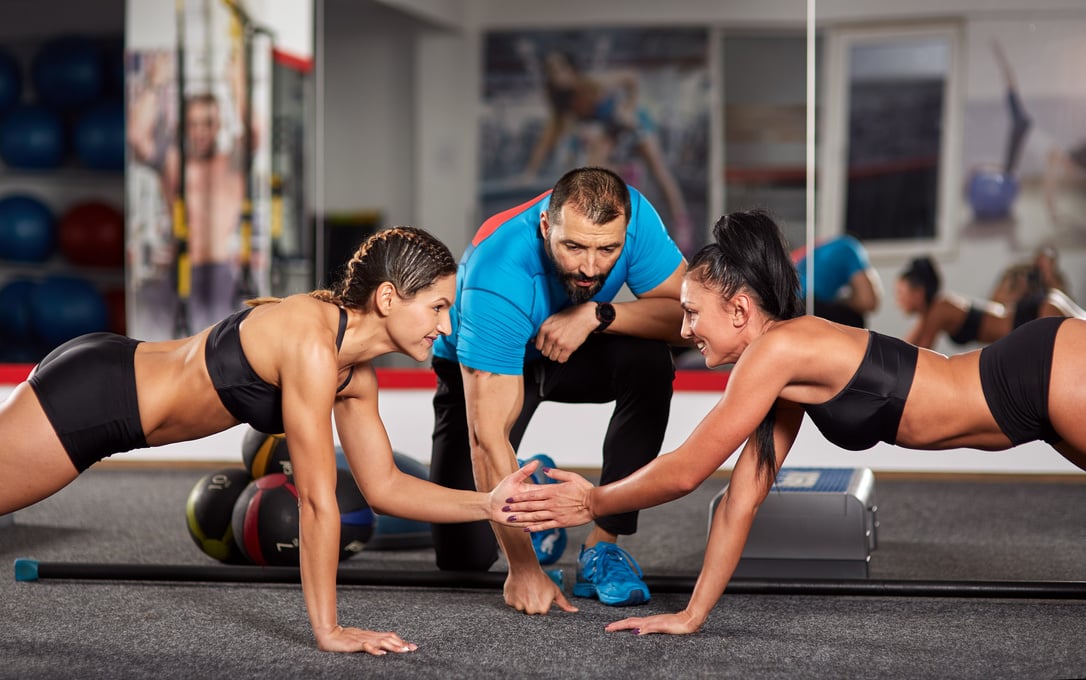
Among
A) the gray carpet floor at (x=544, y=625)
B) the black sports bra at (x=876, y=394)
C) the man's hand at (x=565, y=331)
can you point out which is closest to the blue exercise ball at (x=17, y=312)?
the gray carpet floor at (x=544, y=625)

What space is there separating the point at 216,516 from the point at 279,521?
0.78 ft

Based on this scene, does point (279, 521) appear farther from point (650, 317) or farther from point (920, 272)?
point (920, 272)

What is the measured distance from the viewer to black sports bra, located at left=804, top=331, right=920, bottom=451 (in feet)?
6.84

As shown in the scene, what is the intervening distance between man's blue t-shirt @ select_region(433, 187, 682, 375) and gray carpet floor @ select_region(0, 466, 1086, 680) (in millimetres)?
611

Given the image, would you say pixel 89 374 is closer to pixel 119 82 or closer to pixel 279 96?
pixel 279 96

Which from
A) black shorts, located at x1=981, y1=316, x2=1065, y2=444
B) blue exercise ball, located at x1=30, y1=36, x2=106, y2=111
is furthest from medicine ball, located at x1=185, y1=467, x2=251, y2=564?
blue exercise ball, located at x1=30, y1=36, x2=106, y2=111

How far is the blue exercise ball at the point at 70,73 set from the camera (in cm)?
620

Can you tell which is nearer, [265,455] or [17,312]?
[265,455]

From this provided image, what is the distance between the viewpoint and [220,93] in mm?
5098

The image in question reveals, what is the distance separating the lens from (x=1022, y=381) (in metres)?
2.05

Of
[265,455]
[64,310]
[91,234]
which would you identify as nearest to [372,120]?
[91,234]

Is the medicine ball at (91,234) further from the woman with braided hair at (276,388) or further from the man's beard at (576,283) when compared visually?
the man's beard at (576,283)

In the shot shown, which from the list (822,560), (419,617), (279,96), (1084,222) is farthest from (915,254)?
(419,617)

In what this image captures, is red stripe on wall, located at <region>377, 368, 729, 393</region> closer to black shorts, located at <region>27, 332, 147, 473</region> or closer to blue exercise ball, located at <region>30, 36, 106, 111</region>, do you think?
black shorts, located at <region>27, 332, 147, 473</region>
